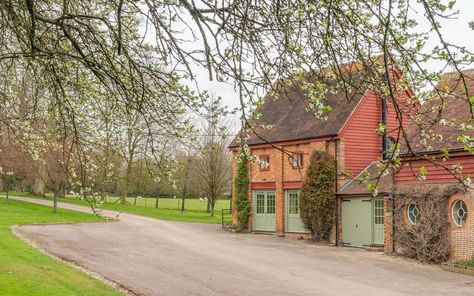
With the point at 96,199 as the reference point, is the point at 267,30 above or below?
above

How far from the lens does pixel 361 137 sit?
94.8 feet

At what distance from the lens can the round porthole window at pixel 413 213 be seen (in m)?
22.0

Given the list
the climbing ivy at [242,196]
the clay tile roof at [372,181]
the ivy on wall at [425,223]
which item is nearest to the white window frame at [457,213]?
the ivy on wall at [425,223]

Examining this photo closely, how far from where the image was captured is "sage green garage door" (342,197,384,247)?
25.2 metres

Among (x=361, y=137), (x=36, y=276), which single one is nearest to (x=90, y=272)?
(x=36, y=276)

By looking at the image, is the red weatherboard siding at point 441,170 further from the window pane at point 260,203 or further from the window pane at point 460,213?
the window pane at point 260,203

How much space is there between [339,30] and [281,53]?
0.70m

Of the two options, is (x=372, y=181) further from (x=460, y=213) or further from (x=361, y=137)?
(x=361, y=137)

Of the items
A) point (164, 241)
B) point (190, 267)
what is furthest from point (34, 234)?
point (190, 267)

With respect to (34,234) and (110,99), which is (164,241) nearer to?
(34,234)

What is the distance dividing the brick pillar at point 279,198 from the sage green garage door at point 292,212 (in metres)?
0.24

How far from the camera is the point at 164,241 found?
85.4 feet

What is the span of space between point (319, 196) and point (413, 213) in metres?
6.01

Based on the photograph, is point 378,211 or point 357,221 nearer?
point 378,211
